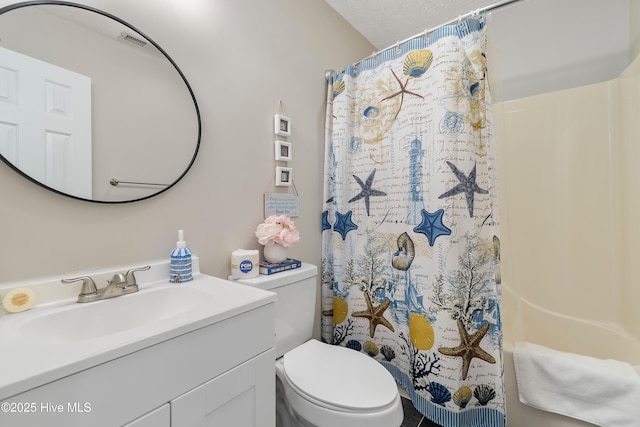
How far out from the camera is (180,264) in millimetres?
1012

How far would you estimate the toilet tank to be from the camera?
3.91 ft

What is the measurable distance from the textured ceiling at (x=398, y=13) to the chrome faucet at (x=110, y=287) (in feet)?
6.24

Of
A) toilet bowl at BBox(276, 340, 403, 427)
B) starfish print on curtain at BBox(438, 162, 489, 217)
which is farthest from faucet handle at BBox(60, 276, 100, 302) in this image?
starfish print on curtain at BBox(438, 162, 489, 217)

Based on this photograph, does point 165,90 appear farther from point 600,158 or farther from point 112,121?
point 600,158

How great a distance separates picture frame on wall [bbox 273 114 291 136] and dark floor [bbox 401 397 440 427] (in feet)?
5.34

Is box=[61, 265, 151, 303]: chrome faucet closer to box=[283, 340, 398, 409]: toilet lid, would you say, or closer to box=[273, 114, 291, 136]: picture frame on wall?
box=[283, 340, 398, 409]: toilet lid

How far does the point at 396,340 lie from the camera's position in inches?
58.9

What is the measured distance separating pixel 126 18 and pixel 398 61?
1219 mm

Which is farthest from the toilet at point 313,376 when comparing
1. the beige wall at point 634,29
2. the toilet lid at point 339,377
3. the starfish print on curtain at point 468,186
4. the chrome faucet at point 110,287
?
the beige wall at point 634,29

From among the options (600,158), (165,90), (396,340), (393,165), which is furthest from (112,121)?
(600,158)

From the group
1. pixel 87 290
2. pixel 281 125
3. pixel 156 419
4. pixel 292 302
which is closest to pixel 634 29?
pixel 281 125

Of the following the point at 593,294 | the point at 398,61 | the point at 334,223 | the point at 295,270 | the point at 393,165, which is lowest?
the point at 593,294

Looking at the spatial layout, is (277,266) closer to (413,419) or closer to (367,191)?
(367,191)

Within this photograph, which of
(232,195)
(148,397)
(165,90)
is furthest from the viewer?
(232,195)
